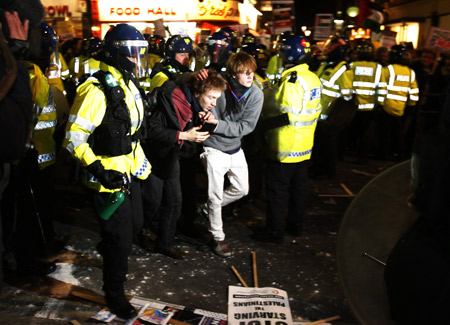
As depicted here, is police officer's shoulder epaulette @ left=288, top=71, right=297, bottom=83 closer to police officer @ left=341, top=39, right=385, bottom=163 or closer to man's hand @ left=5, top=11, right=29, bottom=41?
man's hand @ left=5, top=11, right=29, bottom=41

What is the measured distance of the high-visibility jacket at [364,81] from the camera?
851 cm

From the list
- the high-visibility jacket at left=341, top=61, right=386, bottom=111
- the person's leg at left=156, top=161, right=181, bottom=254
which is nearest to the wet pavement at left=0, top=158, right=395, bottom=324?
the person's leg at left=156, top=161, right=181, bottom=254

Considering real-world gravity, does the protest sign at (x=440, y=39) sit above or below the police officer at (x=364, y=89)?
above

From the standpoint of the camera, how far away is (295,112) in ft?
16.2

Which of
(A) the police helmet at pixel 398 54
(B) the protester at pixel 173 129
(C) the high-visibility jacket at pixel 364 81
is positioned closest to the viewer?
(B) the protester at pixel 173 129

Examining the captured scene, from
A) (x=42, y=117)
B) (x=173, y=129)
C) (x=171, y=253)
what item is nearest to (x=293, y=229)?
(x=171, y=253)

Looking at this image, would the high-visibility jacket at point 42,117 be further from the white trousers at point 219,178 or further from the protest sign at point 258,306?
the protest sign at point 258,306

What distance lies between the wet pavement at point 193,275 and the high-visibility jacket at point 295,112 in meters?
1.06

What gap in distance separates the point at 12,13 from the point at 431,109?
31.3 feet

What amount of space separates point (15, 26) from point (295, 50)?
3.56 meters

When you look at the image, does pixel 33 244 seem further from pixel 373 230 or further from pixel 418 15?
pixel 418 15

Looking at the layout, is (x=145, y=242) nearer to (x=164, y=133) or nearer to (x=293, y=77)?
(x=164, y=133)

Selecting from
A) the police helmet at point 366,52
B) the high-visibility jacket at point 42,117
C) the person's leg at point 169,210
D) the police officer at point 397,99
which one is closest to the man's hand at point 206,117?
the person's leg at point 169,210

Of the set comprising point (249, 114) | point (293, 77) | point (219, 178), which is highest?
point (293, 77)
